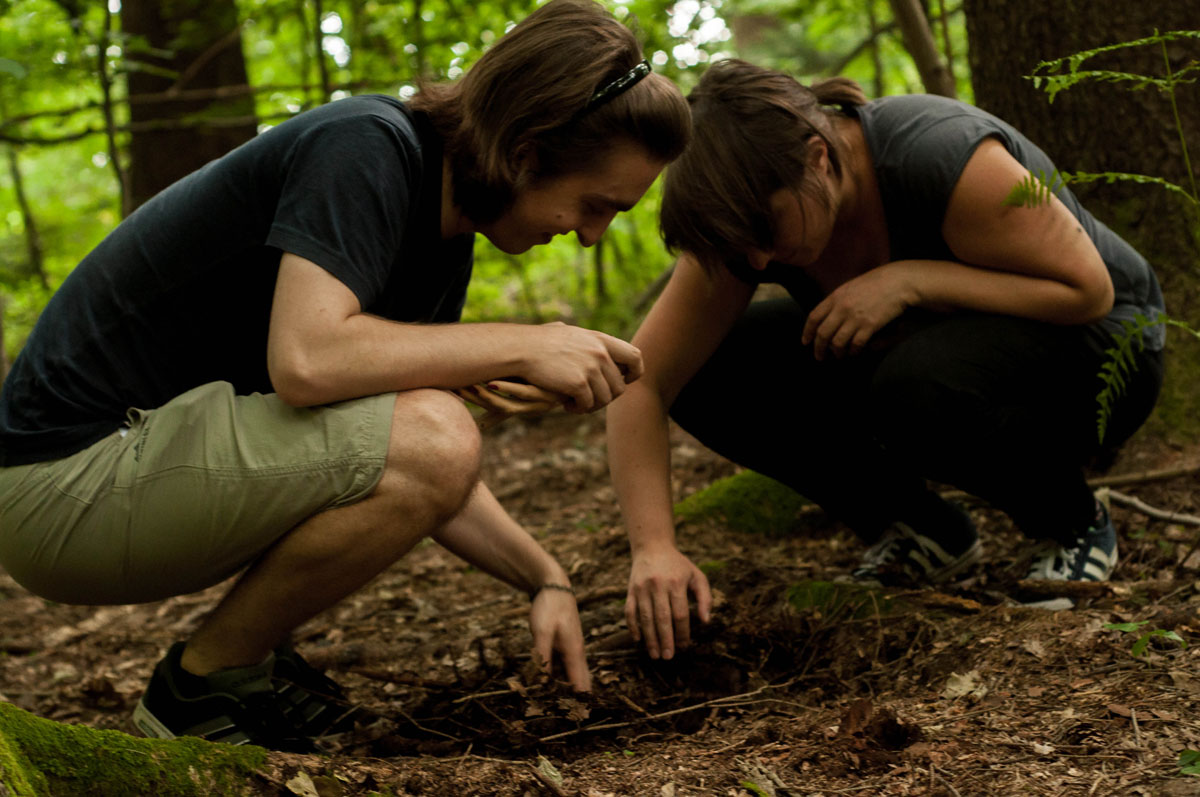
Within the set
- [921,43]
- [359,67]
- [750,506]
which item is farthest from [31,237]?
[921,43]

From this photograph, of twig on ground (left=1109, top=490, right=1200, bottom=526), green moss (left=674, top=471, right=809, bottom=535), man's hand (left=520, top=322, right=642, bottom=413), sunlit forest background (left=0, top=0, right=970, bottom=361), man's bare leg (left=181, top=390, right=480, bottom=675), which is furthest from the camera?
sunlit forest background (left=0, top=0, right=970, bottom=361)

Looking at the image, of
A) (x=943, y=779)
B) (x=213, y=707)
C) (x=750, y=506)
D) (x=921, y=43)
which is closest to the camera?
(x=943, y=779)

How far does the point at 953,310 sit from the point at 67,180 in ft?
39.3

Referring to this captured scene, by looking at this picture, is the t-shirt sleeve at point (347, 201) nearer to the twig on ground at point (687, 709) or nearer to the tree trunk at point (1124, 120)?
the twig on ground at point (687, 709)

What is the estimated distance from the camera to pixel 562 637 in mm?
2256

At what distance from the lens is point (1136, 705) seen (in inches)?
68.8

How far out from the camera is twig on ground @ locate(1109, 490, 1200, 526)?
2.63m

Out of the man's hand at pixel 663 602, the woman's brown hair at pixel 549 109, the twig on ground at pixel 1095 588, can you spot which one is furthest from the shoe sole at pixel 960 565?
the woman's brown hair at pixel 549 109

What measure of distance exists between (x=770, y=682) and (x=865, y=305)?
0.96 m

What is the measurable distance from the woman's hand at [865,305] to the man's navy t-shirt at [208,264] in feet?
3.36

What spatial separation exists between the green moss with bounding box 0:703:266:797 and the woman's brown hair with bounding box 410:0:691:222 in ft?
4.02

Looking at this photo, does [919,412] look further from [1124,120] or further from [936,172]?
[1124,120]

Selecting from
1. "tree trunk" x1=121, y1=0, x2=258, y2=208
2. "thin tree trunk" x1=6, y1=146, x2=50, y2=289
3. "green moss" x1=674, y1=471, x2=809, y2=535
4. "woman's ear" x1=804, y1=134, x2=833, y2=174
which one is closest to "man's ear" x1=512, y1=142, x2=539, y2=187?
"woman's ear" x1=804, y1=134, x2=833, y2=174

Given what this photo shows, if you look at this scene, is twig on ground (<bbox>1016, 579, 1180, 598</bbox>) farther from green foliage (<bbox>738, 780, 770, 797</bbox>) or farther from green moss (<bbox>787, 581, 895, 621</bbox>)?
green foliage (<bbox>738, 780, 770, 797</bbox>)
